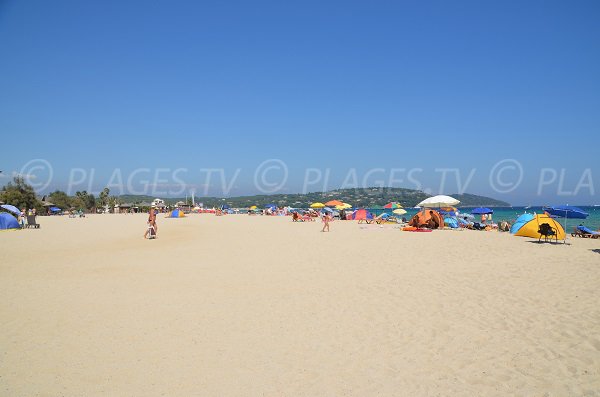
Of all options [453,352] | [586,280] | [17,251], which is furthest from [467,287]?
[17,251]

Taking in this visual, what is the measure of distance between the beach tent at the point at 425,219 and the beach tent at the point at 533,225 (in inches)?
177

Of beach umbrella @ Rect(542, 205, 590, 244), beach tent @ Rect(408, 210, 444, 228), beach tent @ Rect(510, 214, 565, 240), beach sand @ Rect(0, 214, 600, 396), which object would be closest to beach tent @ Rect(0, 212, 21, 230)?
beach sand @ Rect(0, 214, 600, 396)

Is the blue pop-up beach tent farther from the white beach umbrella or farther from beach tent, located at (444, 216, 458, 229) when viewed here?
beach tent, located at (444, 216, 458, 229)

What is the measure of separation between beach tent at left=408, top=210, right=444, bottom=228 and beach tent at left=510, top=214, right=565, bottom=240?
4508mm

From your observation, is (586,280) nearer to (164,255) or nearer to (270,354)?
(270,354)

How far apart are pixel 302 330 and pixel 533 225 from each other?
1652 cm

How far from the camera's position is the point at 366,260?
10242mm

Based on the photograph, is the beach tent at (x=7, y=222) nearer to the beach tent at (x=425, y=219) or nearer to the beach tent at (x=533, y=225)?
the beach tent at (x=425, y=219)

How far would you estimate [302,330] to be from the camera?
4738 mm

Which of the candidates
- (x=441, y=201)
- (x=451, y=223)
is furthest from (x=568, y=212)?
(x=451, y=223)

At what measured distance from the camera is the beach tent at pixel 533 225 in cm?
1532

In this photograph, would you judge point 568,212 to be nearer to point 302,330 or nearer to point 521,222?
point 521,222

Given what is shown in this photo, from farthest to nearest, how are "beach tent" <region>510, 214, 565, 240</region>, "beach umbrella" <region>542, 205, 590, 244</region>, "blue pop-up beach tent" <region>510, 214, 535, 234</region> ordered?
"blue pop-up beach tent" <region>510, 214, 535, 234</region>
"beach umbrella" <region>542, 205, 590, 244</region>
"beach tent" <region>510, 214, 565, 240</region>

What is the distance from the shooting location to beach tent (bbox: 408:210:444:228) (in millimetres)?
21938
